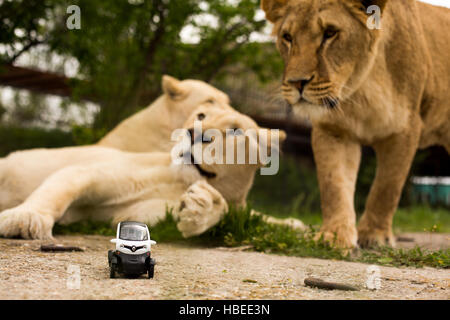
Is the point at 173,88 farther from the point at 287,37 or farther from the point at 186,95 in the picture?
the point at 287,37

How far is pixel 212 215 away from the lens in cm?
339

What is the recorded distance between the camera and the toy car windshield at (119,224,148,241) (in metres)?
2.04

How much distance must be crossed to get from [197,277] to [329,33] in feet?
6.70

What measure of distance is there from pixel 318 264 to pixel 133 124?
2.96 meters

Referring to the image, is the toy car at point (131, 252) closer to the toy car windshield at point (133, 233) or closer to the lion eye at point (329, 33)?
the toy car windshield at point (133, 233)

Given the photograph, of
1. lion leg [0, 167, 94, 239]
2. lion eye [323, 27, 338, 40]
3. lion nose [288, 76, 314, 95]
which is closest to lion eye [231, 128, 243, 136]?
lion nose [288, 76, 314, 95]

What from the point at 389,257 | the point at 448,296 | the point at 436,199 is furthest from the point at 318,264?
the point at 436,199

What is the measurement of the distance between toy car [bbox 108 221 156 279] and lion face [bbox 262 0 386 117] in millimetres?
1817

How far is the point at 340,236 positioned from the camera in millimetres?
3770

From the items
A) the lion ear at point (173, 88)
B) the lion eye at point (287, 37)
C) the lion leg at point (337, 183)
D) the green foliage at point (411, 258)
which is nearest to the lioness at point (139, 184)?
the lion leg at point (337, 183)

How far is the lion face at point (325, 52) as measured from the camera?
3449 mm

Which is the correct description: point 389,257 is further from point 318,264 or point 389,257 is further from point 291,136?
point 291,136

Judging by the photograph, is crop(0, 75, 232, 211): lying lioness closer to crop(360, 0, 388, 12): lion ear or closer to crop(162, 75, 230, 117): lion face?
crop(162, 75, 230, 117): lion face
